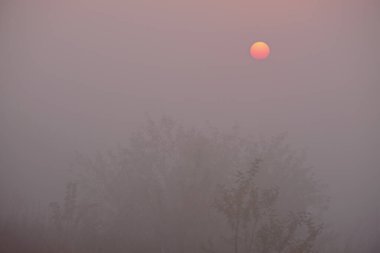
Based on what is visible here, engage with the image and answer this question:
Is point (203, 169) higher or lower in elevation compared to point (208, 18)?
lower

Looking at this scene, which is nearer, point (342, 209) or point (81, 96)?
point (342, 209)

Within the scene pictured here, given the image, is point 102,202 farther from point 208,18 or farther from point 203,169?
point 208,18

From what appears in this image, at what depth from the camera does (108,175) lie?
23.1 m

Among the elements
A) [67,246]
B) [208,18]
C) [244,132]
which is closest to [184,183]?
[67,246]

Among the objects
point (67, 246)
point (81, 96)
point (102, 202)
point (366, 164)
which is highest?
point (81, 96)

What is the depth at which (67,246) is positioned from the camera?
812 inches

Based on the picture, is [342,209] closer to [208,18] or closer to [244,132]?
[244,132]

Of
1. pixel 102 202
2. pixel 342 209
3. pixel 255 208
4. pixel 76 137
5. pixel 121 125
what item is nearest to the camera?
pixel 255 208

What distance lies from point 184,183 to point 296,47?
10489 centimetres

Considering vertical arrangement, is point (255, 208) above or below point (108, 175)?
below

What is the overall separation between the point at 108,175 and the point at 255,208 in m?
10.7

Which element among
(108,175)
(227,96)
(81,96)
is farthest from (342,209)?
(81,96)

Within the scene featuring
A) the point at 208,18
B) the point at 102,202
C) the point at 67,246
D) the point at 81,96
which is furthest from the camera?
the point at 208,18

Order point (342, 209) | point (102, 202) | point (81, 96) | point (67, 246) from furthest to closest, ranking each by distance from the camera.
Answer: point (81, 96) < point (342, 209) < point (102, 202) < point (67, 246)
